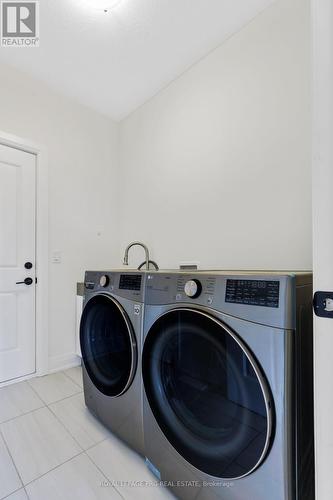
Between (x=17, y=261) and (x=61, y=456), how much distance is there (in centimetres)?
140

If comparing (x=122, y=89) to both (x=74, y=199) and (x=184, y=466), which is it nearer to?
(x=74, y=199)

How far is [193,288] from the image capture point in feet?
2.99

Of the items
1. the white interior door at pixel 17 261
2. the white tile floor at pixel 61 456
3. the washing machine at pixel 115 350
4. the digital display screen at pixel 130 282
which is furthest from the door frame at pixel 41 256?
the digital display screen at pixel 130 282

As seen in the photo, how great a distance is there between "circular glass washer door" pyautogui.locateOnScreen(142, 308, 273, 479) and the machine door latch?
0.25m

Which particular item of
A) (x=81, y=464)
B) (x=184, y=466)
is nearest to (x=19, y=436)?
(x=81, y=464)

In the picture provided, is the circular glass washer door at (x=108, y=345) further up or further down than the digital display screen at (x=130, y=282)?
further down

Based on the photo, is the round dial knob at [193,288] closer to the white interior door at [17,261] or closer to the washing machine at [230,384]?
the washing machine at [230,384]

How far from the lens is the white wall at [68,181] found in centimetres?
204

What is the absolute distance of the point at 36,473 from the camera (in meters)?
1.12

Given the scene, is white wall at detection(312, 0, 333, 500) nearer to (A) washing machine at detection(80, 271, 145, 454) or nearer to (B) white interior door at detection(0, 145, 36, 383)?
(A) washing machine at detection(80, 271, 145, 454)

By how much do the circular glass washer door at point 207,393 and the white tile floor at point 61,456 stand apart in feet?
1.15

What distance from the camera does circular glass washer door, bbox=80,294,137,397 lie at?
122cm

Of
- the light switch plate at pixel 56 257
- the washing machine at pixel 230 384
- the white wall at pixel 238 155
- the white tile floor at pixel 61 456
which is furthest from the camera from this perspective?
the light switch plate at pixel 56 257

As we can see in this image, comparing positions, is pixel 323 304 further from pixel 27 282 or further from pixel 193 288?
pixel 27 282
